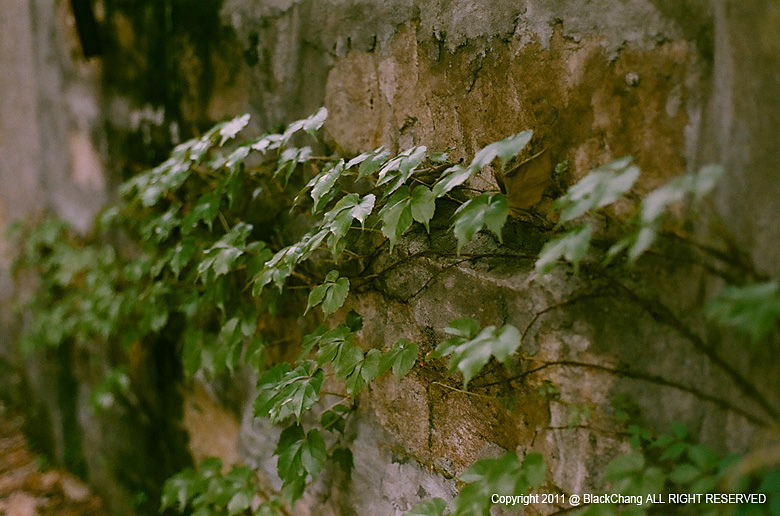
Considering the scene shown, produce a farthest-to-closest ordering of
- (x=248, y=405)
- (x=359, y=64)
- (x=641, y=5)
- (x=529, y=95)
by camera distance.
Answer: (x=248, y=405)
(x=359, y=64)
(x=529, y=95)
(x=641, y=5)

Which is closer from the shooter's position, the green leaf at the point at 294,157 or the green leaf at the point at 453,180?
the green leaf at the point at 453,180

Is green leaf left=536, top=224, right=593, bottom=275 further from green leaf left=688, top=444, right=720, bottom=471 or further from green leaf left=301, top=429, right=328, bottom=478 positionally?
green leaf left=301, top=429, right=328, bottom=478

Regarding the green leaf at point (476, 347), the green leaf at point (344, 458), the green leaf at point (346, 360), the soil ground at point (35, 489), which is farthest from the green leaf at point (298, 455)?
the soil ground at point (35, 489)

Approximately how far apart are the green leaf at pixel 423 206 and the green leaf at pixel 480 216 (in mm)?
93

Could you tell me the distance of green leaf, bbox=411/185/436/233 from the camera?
1.02 meters

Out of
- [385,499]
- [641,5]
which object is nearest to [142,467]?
[385,499]

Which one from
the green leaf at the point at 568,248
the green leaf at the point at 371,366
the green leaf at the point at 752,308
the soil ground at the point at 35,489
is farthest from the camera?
the soil ground at the point at 35,489

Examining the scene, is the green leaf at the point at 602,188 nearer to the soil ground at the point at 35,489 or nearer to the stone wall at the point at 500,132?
the stone wall at the point at 500,132

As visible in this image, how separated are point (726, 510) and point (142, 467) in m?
2.57

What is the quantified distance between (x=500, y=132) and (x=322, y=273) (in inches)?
26.5

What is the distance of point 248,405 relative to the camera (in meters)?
1.80

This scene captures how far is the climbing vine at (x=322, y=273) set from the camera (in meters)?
0.81

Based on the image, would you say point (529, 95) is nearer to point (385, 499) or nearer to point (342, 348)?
point (342, 348)

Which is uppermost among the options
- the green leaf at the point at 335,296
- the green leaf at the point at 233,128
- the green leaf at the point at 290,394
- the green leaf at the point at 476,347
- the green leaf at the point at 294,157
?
the green leaf at the point at 233,128
